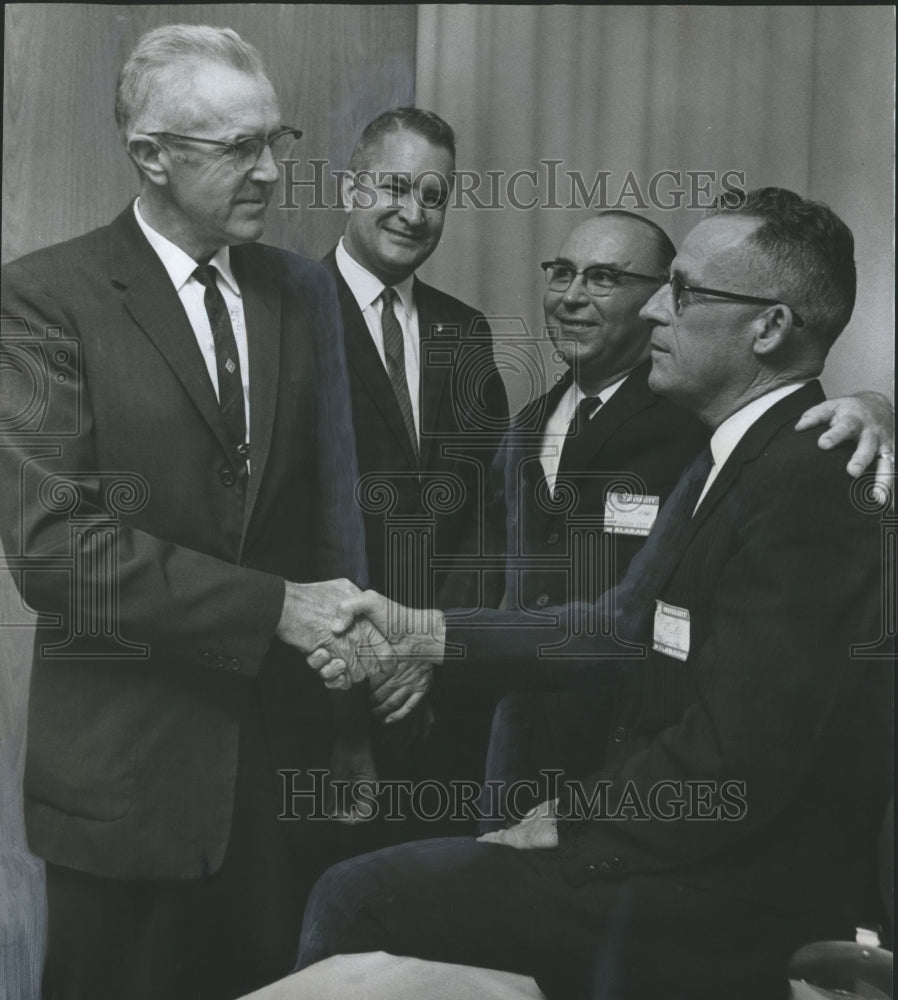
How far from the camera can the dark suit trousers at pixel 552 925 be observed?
2646 millimetres

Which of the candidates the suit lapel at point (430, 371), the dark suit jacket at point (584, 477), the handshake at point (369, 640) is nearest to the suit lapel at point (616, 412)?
the dark suit jacket at point (584, 477)

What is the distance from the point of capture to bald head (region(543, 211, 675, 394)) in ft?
8.87

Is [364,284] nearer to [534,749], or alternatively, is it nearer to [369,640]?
[369,640]

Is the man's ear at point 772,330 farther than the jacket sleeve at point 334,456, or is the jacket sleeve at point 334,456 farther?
the jacket sleeve at point 334,456

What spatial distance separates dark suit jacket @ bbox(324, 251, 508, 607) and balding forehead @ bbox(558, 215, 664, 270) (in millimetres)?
271

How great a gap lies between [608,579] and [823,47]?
136 centimetres

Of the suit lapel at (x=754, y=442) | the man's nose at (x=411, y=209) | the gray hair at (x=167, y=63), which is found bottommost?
the suit lapel at (x=754, y=442)

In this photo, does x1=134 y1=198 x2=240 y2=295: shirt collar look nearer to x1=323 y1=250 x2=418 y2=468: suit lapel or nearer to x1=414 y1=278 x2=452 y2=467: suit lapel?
x1=323 y1=250 x2=418 y2=468: suit lapel

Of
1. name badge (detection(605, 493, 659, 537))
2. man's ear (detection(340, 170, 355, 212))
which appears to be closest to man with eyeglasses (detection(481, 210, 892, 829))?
name badge (detection(605, 493, 659, 537))

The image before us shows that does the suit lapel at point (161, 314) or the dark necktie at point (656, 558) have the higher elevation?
the suit lapel at point (161, 314)

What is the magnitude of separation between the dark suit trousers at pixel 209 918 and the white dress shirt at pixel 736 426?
1.17 meters

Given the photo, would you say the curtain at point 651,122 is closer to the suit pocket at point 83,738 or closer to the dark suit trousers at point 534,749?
the dark suit trousers at point 534,749

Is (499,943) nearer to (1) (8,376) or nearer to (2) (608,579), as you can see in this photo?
(2) (608,579)

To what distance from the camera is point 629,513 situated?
2.70m
